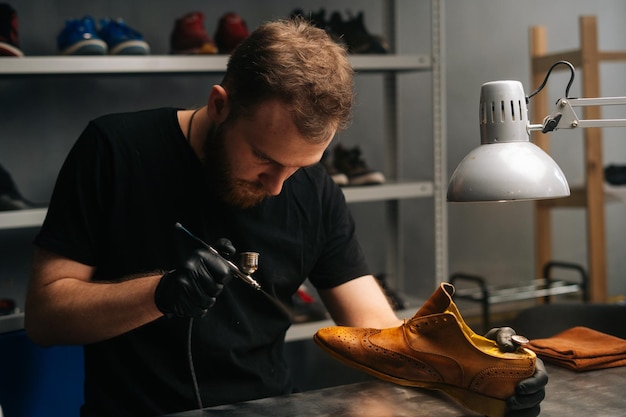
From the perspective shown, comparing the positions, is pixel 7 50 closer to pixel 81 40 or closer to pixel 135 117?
pixel 81 40

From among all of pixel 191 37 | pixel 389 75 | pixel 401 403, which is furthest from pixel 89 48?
pixel 401 403

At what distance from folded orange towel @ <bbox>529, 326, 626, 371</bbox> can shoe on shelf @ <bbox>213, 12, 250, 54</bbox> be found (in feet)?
4.52

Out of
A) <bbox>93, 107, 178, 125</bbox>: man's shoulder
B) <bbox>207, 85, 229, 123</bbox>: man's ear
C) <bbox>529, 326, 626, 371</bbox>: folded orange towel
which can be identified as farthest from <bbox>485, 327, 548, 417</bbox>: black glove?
<bbox>93, 107, 178, 125</bbox>: man's shoulder

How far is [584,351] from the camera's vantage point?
1.36 metres

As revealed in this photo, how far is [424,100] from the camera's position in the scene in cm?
327

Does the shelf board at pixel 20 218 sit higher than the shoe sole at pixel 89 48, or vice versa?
the shoe sole at pixel 89 48

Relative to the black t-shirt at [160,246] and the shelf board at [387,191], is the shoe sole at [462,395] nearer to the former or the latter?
the black t-shirt at [160,246]

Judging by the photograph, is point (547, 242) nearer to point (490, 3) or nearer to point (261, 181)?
point (490, 3)

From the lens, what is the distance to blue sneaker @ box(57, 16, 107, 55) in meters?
2.21

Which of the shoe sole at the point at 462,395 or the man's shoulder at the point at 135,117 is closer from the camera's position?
the shoe sole at the point at 462,395

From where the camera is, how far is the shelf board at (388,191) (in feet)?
8.11

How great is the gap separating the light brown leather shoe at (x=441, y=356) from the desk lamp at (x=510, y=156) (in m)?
0.18

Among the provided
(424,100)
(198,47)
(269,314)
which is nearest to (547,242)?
(424,100)

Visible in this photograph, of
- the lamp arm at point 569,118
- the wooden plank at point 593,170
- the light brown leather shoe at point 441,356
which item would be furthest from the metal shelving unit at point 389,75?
the lamp arm at point 569,118
